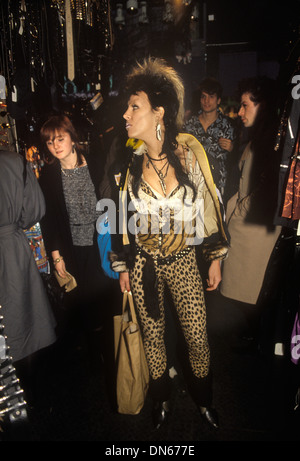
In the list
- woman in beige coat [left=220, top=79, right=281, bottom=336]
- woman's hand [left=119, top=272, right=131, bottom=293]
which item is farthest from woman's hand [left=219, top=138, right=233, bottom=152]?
woman's hand [left=119, top=272, right=131, bottom=293]

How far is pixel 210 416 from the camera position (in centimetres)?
204

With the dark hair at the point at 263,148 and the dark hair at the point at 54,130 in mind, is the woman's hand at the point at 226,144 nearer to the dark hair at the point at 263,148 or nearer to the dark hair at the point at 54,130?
the dark hair at the point at 263,148

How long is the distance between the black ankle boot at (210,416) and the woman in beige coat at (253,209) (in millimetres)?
966

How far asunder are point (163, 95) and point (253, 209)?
118 centimetres

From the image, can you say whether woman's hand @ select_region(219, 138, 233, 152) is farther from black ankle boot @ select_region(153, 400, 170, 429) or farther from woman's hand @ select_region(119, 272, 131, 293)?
black ankle boot @ select_region(153, 400, 170, 429)

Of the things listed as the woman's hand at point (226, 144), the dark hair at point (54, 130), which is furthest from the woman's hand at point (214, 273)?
the woman's hand at point (226, 144)

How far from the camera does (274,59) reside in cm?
1034

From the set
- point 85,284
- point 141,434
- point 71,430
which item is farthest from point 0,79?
point 141,434

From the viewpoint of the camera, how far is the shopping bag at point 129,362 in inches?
78.7

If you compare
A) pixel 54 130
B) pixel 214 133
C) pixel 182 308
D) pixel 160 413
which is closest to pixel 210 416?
pixel 160 413

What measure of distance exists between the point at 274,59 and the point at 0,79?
419 inches

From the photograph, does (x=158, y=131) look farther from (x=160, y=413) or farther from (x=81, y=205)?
(x=160, y=413)

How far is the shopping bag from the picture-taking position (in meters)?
2.00
